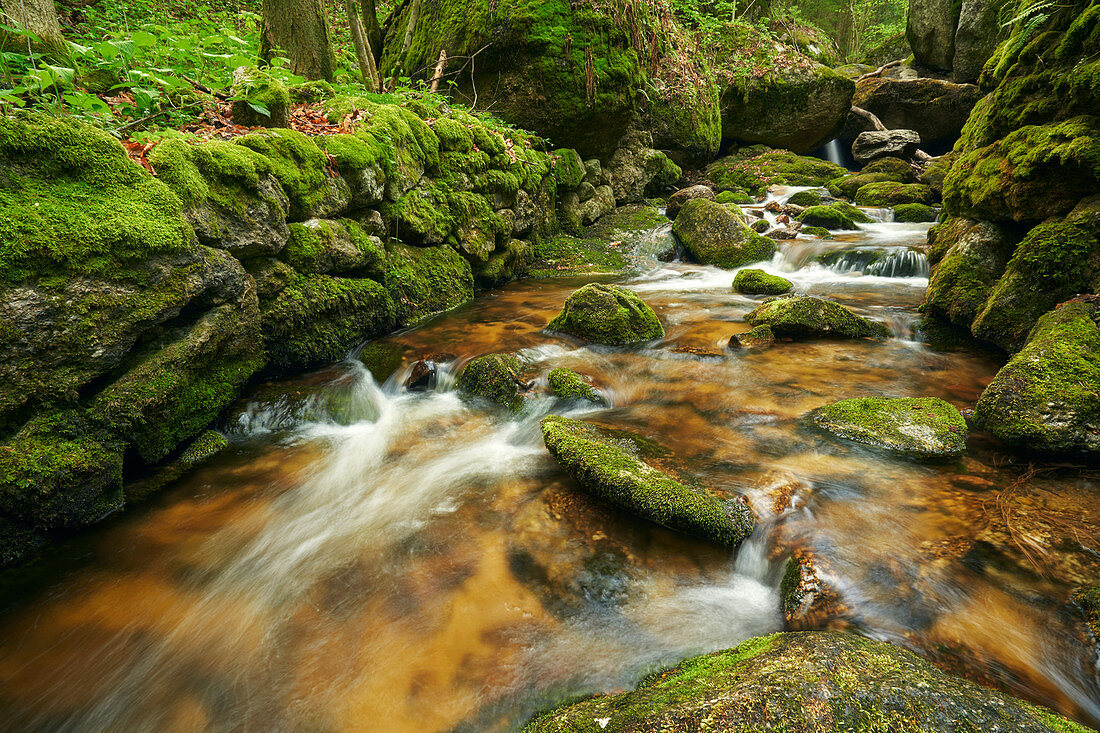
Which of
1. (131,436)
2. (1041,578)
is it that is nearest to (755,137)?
(1041,578)

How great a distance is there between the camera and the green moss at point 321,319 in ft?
15.5

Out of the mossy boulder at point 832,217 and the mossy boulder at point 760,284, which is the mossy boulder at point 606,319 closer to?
the mossy boulder at point 760,284

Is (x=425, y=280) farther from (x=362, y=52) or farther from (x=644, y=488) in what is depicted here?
(x=644, y=488)

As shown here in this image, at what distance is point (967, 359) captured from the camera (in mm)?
4953

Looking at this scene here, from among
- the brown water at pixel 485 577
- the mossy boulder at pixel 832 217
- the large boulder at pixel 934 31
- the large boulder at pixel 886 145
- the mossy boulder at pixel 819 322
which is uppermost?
the large boulder at pixel 934 31

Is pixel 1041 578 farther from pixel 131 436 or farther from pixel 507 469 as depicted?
pixel 131 436

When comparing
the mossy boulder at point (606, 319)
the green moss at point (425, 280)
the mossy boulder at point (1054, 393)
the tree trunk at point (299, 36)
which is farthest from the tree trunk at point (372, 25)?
the mossy boulder at point (1054, 393)

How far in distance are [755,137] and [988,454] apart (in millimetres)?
17321

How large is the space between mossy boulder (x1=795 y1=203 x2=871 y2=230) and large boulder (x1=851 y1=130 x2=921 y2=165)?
6984 millimetres

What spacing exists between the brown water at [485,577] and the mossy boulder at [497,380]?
17.7 inches

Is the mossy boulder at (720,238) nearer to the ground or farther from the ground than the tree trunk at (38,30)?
nearer to the ground

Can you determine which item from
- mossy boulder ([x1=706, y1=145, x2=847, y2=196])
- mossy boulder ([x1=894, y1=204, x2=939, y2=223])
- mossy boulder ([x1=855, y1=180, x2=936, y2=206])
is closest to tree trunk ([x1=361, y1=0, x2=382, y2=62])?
mossy boulder ([x1=706, y1=145, x2=847, y2=196])

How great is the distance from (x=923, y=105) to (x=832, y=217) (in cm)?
1145

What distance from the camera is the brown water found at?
7.14ft
